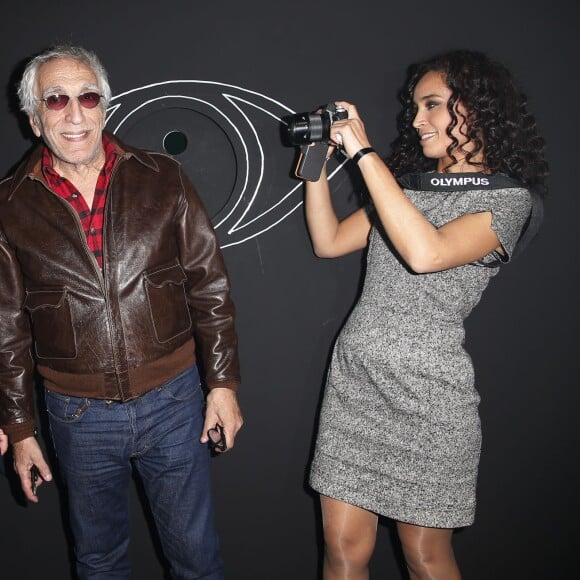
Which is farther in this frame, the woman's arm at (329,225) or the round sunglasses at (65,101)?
the woman's arm at (329,225)

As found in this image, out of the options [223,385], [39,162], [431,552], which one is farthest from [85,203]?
[431,552]

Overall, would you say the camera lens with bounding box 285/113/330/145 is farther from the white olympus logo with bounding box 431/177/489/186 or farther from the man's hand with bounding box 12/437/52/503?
the man's hand with bounding box 12/437/52/503

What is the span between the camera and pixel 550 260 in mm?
2369

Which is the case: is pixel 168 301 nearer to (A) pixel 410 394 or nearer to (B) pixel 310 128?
(B) pixel 310 128

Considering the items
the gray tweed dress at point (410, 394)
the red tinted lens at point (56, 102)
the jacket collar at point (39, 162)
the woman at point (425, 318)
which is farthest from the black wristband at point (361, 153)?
the red tinted lens at point (56, 102)

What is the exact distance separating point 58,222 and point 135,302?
0.98 ft

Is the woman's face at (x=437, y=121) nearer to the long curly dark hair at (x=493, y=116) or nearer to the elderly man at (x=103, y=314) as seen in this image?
the long curly dark hair at (x=493, y=116)

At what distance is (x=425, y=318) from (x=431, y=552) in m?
0.74

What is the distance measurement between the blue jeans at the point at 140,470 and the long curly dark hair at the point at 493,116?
3.61ft

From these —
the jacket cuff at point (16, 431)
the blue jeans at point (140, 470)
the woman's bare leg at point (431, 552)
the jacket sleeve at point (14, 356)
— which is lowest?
the woman's bare leg at point (431, 552)

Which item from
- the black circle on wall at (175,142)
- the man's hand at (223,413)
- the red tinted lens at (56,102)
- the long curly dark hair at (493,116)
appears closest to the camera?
the red tinted lens at (56,102)

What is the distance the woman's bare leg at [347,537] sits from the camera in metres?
1.93

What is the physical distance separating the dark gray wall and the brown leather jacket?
266mm

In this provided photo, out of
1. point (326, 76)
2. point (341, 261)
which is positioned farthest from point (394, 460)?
point (326, 76)
